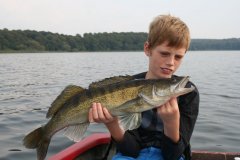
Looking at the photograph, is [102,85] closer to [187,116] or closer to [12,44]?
[187,116]

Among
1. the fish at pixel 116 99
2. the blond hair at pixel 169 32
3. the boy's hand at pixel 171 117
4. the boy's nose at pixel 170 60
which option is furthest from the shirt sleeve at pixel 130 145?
the blond hair at pixel 169 32

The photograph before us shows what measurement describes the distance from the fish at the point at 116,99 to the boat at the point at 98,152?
1420mm

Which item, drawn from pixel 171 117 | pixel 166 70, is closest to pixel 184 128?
pixel 171 117

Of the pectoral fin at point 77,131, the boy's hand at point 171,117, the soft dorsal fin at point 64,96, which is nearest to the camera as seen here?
the boy's hand at point 171,117

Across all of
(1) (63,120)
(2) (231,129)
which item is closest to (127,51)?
(2) (231,129)

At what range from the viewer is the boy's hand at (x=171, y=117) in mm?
3754

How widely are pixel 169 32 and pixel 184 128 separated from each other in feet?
3.87

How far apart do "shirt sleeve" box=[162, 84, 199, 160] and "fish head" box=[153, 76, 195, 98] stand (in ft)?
2.54

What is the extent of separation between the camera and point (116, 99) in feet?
12.3

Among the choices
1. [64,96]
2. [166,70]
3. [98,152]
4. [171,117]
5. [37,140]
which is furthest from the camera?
[98,152]

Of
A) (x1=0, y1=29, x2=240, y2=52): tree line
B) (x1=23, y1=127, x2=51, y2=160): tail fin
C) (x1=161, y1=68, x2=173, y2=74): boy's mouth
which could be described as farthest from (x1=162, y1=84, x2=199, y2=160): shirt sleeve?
(x1=0, y1=29, x2=240, y2=52): tree line

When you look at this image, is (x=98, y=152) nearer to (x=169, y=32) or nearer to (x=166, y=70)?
(x=166, y=70)

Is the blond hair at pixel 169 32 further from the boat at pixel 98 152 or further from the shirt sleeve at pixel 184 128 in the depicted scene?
the boat at pixel 98 152

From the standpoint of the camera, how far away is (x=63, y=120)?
4121mm
